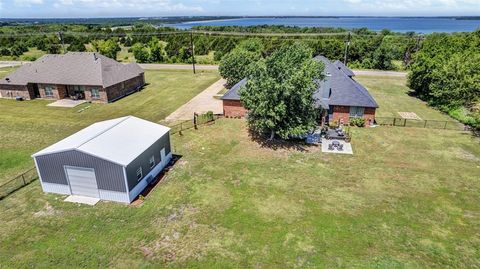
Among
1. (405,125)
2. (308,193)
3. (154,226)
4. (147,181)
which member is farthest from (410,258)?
(405,125)

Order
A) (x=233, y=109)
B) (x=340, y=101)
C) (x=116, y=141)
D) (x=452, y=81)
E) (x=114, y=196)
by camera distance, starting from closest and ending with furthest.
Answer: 1. (x=114, y=196)
2. (x=116, y=141)
3. (x=340, y=101)
4. (x=233, y=109)
5. (x=452, y=81)

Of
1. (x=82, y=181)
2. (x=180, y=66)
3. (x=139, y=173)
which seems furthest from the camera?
(x=180, y=66)

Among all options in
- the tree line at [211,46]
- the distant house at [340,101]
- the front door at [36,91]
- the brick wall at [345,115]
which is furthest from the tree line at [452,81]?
the front door at [36,91]

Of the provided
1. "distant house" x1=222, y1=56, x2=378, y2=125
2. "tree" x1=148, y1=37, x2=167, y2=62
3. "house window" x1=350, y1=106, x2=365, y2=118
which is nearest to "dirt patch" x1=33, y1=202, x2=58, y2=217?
"distant house" x1=222, y1=56, x2=378, y2=125

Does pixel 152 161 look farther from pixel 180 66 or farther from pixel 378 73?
pixel 378 73

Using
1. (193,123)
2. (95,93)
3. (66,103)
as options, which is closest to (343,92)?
(193,123)

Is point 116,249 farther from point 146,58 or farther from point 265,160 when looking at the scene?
point 146,58

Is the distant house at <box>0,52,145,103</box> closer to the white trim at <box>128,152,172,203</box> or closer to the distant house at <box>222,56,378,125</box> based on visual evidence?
the distant house at <box>222,56,378,125</box>
